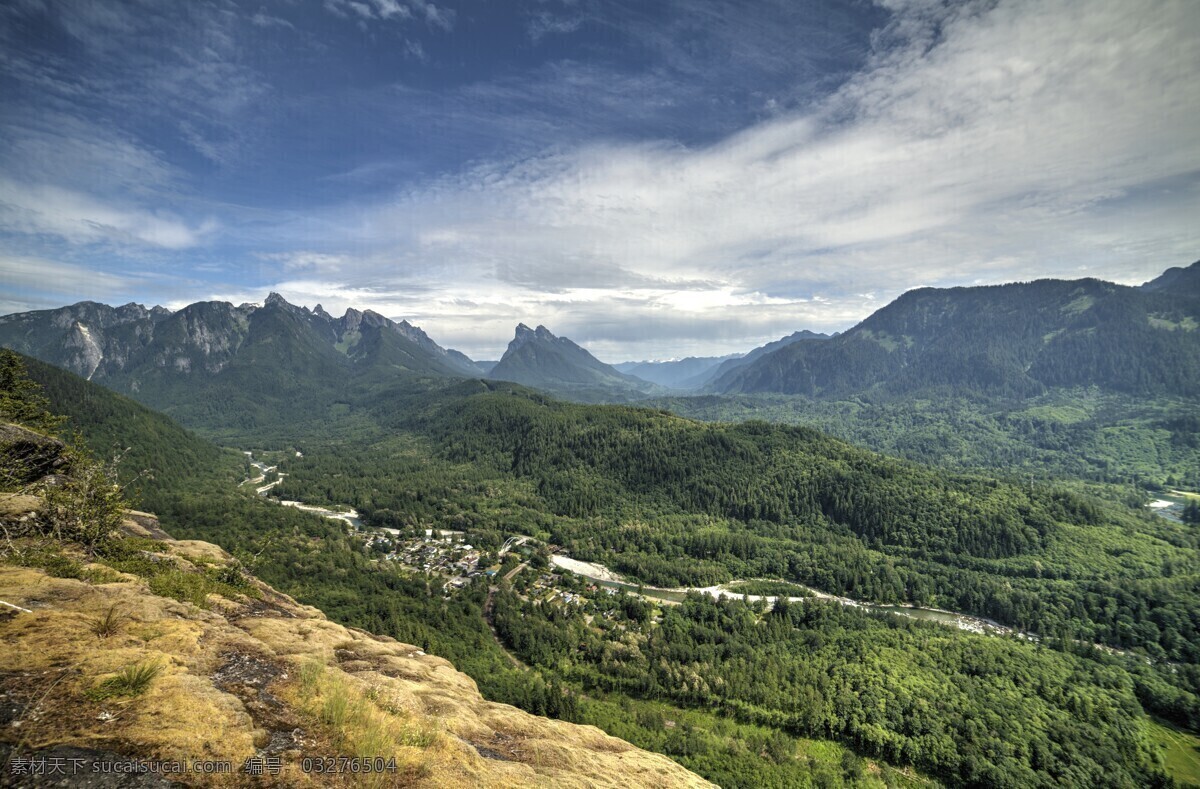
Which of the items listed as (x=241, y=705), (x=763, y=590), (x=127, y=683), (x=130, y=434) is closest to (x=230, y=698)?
(x=241, y=705)

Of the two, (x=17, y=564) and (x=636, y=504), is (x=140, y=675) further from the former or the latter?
(x=636, y=504)

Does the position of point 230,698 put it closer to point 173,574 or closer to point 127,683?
point 127,683

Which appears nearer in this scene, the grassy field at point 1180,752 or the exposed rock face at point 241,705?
the exposed rock face at point 241,705

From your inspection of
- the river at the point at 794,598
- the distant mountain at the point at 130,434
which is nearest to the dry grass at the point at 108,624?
the river at the point at 794,598

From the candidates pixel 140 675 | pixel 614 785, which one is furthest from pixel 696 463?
pixel 140 675

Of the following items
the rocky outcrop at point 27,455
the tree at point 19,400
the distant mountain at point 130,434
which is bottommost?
the distant mountain at point 130,434

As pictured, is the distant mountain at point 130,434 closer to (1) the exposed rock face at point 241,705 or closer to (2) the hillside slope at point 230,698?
(2) the hillside slope at point 230,698

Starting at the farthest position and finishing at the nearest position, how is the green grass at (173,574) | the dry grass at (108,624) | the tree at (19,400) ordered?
the tree at (19,400) → the green grass at (173,574) → the dry grass at (108,624)
